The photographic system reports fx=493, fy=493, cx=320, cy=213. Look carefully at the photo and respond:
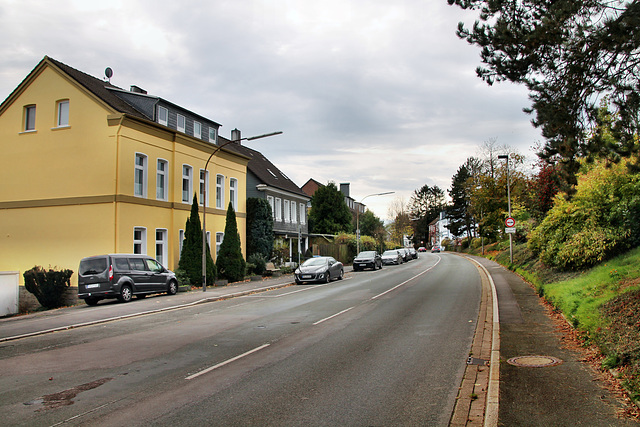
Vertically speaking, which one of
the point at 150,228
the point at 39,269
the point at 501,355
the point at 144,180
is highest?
the point at 144,180

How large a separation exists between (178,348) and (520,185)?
140ft

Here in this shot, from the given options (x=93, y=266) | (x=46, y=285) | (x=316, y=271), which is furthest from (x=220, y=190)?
(x=93, y=266)

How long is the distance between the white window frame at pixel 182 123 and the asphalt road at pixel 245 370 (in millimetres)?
16636

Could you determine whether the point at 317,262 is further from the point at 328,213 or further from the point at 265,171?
the point at 328,213

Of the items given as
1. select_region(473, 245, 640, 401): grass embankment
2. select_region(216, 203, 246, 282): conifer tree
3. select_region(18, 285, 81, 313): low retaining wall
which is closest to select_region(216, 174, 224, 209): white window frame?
select_region(216, 203, 246, 282): conifer tree

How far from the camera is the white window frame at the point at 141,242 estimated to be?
23.5 m

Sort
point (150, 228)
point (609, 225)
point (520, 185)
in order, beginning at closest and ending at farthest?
point (609, 225), point (150, 228), point (520, 185)

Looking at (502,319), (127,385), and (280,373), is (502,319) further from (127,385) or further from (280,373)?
(127,385)

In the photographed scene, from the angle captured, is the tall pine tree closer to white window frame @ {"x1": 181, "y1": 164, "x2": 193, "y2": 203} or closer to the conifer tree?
white window frame @ {"x1": 181, "y1": 164, "x2": 193, "y2": 203}

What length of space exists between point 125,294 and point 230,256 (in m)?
10.1

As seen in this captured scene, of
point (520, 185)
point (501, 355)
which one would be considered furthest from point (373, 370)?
point (520, 185)

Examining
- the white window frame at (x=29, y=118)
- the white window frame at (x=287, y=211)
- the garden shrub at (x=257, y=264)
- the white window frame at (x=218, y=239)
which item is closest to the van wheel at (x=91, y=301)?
the white window frame at (x=29, y=118)

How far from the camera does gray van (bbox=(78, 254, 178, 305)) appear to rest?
722 inches

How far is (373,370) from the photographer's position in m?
7.41
